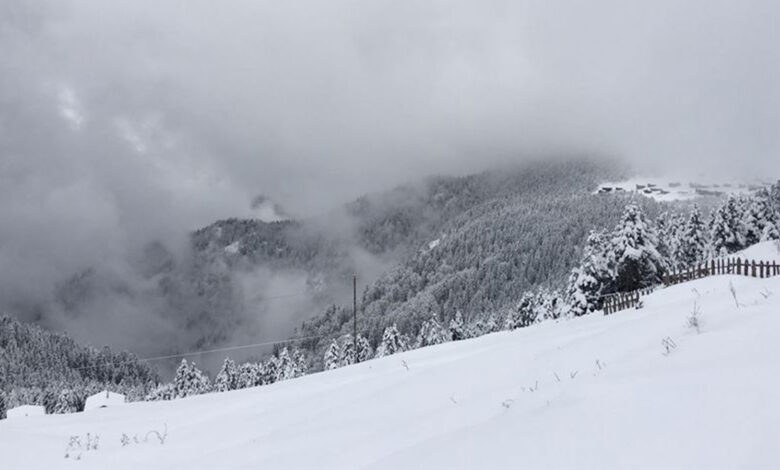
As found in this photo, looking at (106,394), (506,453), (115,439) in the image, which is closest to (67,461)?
(115,439)

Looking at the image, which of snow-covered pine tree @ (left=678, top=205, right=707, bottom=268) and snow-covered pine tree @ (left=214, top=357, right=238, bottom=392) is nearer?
snow-covered pine tree @ (left=678, top=205, right=707, bottom=268)

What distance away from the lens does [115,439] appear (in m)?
9.48

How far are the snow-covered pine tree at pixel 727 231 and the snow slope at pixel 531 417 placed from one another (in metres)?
52.4

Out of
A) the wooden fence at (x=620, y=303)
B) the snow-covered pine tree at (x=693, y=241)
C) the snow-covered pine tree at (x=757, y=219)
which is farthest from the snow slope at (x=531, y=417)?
the snow-covered pine tree at (x=693, y=241)

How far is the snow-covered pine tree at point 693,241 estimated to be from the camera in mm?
59188

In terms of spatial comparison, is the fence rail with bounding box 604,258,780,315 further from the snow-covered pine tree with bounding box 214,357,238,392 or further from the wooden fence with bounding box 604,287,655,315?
the snow-covered pine tree with bounding box 214,357,238,392

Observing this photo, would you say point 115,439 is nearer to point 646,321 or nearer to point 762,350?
point 646,321

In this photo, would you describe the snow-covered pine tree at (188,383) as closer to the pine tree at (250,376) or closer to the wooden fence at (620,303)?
the pine tree at (250,376)

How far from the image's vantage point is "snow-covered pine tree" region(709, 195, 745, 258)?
182 feet

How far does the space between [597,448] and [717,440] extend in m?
0.70

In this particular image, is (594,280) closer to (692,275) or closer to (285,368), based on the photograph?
(692,275)

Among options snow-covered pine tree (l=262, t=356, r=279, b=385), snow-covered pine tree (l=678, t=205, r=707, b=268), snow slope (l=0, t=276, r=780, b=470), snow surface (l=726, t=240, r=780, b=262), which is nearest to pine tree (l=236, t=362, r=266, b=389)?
snow-covered pine tree (l=262, t=356, r=279, b=385)

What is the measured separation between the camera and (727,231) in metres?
55.9

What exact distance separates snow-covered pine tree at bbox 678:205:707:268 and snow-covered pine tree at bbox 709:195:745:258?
1.65 metres
